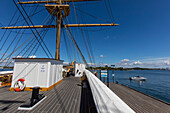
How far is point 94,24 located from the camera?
15.1m

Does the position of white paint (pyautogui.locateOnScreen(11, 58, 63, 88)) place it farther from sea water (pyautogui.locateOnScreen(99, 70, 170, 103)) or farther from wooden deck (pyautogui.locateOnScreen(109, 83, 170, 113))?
sea water (pyautogui.locateOnScreen(99, 70, 170, 103))

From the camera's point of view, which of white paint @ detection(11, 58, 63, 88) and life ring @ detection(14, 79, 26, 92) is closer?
life ring @ detection(14, 79, 26, 92)

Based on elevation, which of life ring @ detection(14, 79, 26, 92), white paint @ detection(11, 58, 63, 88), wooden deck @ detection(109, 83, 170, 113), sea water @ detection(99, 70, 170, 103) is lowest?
sea water @ detection(99, 70, 170, 103)

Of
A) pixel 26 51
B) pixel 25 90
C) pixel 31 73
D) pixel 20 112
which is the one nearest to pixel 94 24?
pixel 26 51

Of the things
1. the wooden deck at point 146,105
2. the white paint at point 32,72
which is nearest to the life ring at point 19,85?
the white paint at point 32,72

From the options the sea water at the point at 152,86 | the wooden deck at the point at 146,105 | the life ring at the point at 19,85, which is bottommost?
the sea water at the point at 152,86

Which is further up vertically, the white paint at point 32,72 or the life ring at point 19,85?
the white paint at point 32,72

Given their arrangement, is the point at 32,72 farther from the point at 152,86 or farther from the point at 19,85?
the point at 152,86

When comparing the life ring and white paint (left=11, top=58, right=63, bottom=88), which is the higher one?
white paint (left=11, top=58, right=63, bottom=88)

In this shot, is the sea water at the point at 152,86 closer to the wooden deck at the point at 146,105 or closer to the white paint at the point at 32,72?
the wooden deck at the point at 146,105

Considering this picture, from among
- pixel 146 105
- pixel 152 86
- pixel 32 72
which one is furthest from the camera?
pixel 152 86

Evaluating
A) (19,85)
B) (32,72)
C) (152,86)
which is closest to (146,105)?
(32,72)

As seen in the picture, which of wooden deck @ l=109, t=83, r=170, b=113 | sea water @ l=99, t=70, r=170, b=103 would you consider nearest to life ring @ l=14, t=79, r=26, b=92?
wooden deck @ l=109, t=83, r=170, b=113

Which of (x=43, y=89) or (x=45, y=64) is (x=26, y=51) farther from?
(x=43, y=89)
